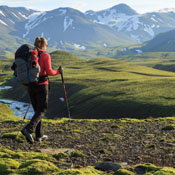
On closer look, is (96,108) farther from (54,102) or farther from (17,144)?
(17,144)

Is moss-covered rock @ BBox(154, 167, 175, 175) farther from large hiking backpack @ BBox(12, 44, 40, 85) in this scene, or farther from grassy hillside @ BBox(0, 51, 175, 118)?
grassy hillside @ BBox(0, 51, 175, 118)

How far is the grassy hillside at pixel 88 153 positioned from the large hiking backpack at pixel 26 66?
12.5ft

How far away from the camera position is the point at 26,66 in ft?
47.3

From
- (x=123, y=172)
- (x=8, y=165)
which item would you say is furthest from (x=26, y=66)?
(x=123, y=172)

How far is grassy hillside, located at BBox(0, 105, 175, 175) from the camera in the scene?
1190 centimetres

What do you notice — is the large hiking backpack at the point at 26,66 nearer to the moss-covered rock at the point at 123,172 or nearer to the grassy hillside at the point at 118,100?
the moss-covered rock at the point at 123,172

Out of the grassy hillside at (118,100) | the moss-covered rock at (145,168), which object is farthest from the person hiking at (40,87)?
the grassy hillside at (118,100)

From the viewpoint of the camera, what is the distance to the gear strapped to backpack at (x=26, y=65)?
14414mm

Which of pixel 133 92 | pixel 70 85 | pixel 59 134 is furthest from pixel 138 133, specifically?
pixel 70 85

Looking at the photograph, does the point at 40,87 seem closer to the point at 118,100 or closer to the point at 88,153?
the point at 88,153

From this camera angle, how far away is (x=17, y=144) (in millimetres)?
17109

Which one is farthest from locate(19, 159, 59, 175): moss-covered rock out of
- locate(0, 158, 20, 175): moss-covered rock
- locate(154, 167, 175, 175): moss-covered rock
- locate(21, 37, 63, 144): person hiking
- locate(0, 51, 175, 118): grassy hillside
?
locate(0, 51, 175, 118): grassy hillside

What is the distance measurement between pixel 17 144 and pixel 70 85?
131550 millimetres

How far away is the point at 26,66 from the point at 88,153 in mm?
5704
